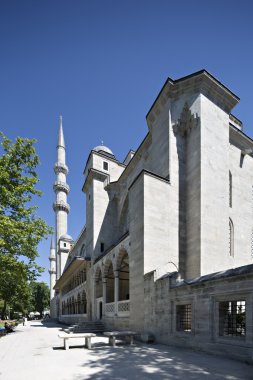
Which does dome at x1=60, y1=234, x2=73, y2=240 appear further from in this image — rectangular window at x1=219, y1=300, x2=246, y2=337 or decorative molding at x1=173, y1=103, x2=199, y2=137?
rectangular window at x1=219, y1=300, x2=246, y2=337

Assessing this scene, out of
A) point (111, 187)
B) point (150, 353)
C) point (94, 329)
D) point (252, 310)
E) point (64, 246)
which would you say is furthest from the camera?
point (64, 246)

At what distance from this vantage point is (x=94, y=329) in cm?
1945

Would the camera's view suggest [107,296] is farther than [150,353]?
Yes

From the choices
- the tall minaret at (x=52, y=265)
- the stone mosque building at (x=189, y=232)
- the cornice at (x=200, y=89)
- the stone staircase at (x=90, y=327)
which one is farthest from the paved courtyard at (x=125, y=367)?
the tall minaret at (x=52, y=265)

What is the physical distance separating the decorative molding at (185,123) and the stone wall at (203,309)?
33.0ft

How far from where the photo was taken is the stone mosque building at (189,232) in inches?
347

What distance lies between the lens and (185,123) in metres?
17.5

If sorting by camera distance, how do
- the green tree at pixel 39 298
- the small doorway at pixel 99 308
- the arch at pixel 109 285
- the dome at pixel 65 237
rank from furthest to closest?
1. the green tree at pixel 39 298
2. the dome at pixel 65 237
3. the small doorway at pixel 99 308
4. the arch at pixel 109 285

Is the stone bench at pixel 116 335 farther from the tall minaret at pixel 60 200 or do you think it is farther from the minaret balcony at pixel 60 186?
the minaret balcony at pixel 60 186

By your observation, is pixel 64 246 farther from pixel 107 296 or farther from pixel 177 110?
pixel 177 110

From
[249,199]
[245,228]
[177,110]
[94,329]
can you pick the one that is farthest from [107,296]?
[177,110]

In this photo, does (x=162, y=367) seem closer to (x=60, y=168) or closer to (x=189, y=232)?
(x=189, y=232)

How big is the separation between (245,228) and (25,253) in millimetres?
16102

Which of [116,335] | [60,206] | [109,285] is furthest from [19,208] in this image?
[60,206]
